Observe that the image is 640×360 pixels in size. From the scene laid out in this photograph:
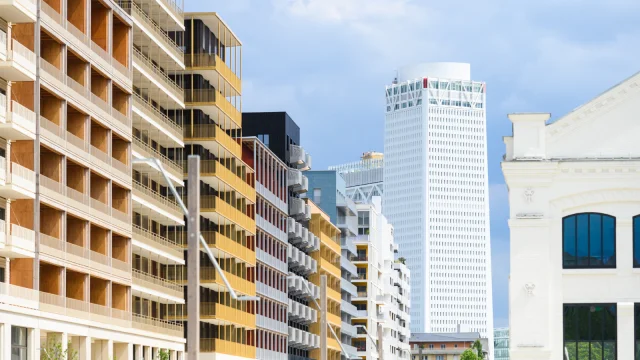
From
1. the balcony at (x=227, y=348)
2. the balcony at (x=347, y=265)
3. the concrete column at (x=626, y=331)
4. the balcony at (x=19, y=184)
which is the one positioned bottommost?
the balcony at (x=227, y=348)

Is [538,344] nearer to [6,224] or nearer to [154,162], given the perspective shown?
[6,224]

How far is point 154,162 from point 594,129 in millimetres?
35596

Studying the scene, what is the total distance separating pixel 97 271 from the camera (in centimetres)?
7700

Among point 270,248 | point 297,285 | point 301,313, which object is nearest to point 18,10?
point 270,248

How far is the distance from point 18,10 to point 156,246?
30202 millimetres

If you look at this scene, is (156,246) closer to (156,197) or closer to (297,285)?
(156,197)

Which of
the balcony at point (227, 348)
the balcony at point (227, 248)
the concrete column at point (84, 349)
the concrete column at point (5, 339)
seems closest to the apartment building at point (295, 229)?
the balcony at point (227, 248)

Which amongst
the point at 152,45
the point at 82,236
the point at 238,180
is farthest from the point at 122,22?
the point at 238,180

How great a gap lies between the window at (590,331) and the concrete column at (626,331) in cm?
33

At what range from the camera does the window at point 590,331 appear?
213 ft

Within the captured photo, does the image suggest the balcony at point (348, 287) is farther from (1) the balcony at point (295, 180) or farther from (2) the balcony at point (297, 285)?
(1) the balcony at point (295, 180)

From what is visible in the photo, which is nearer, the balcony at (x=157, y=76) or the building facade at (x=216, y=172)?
the balcony at (x=157, y=76)

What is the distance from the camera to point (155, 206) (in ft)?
302

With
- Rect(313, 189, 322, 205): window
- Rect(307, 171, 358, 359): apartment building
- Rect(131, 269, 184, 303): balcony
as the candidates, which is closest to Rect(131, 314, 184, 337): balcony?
Rect(131, 269, 184, 303): balcony
